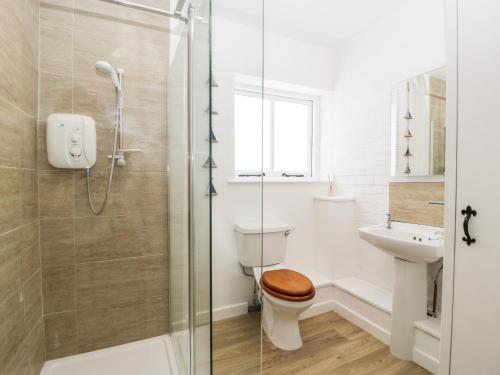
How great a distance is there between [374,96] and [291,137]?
829mm

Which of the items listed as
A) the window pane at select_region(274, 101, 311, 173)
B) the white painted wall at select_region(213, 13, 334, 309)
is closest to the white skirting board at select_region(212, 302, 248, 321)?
the white painted wall at select_region(213, 13, 334, 309)

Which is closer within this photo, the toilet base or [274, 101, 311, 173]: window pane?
the toilet base

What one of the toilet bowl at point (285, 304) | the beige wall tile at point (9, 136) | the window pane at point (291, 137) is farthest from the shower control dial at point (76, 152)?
the window pane at point (291, 137)

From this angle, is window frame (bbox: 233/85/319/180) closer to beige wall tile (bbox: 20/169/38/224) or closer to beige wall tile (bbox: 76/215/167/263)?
beige wall tile (bbox: 76/215/167/263)

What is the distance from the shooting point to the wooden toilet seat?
63.2 inches

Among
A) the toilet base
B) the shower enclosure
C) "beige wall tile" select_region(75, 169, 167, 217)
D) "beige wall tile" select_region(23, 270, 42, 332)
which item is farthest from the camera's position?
the toilet base

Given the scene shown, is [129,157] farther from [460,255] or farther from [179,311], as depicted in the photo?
[460,255]

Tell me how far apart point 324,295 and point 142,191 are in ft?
5.46


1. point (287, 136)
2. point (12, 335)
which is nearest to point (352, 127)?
point (287, 136)

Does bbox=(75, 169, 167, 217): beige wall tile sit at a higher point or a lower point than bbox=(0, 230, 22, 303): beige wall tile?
higher

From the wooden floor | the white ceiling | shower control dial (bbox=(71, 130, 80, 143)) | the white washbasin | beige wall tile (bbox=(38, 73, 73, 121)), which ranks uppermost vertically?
the white ceiling

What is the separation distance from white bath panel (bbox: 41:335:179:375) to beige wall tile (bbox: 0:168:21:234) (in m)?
0.89

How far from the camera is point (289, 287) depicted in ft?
5.42

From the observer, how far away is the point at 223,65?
92 centimetres
